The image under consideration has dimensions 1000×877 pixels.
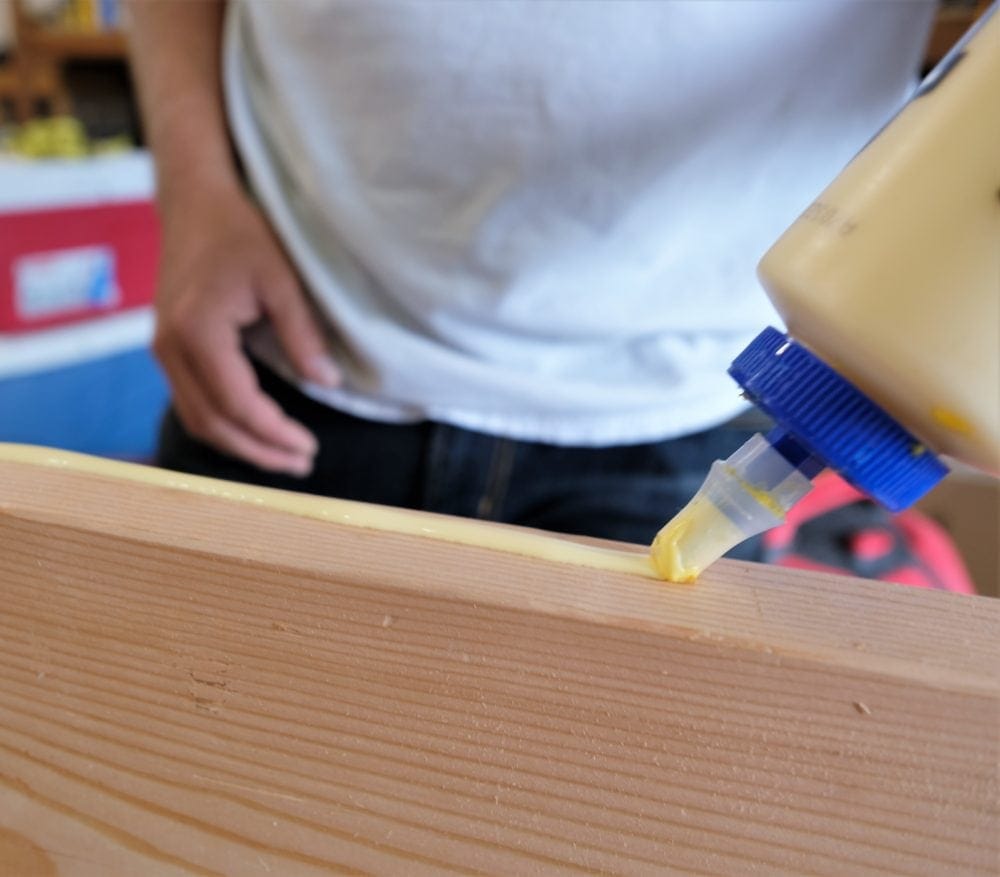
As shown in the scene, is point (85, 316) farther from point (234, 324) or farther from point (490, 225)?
point (490, 225)

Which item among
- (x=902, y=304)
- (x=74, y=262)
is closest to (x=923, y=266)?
(x=902, y=304)

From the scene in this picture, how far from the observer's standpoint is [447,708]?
0.23 meters


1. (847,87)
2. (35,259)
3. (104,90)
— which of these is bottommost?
(104,90)

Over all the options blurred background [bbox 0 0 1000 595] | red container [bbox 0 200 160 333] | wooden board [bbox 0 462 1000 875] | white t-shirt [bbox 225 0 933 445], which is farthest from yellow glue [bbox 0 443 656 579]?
red container [bbox 0 200 160 333]

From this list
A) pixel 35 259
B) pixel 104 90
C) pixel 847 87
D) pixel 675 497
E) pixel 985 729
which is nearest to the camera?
pixel 985 729

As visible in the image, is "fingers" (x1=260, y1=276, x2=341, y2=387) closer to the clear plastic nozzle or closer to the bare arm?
the bare arm

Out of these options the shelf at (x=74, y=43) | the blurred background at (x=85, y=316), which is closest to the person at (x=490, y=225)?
the blurred background at (x=85, y=316)

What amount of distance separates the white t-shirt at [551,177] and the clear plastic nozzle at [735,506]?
0.25 meters

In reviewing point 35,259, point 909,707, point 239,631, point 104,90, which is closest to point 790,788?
point 909,707

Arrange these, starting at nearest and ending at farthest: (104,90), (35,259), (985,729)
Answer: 1. (985,729)
2. (35,259)
3. (104,90)

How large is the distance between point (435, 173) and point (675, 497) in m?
0.24

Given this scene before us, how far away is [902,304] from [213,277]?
1.49 feet

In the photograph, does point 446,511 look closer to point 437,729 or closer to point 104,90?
point 437,729

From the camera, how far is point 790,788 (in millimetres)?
214
